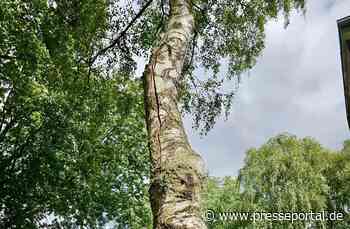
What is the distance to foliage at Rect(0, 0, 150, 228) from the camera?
8492 millimetres

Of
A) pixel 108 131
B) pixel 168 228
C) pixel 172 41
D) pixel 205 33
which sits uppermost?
pixel 108 131

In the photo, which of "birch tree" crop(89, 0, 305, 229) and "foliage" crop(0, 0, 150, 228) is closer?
"birch tree" crop(89, 0, 305, 229)

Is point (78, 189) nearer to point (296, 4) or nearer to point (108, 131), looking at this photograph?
point (108, 131)

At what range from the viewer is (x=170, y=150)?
9.51 feet

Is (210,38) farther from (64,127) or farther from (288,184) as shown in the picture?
(288,184)

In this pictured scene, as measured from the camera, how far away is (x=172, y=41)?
3.99m

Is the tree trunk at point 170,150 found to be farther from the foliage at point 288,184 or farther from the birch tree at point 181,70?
the foliage at point 288,184

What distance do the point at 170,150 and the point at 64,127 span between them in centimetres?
1274

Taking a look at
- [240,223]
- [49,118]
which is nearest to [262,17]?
[49,118]

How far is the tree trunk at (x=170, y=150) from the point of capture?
8.23 ft

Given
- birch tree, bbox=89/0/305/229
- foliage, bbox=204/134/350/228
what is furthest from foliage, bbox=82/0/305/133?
foliage, bbox=204/134/350/228

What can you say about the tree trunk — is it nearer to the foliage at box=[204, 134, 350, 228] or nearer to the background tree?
the background tree

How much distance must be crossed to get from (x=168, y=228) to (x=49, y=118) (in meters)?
13.2

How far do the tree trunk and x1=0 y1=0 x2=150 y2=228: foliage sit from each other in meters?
4.31
